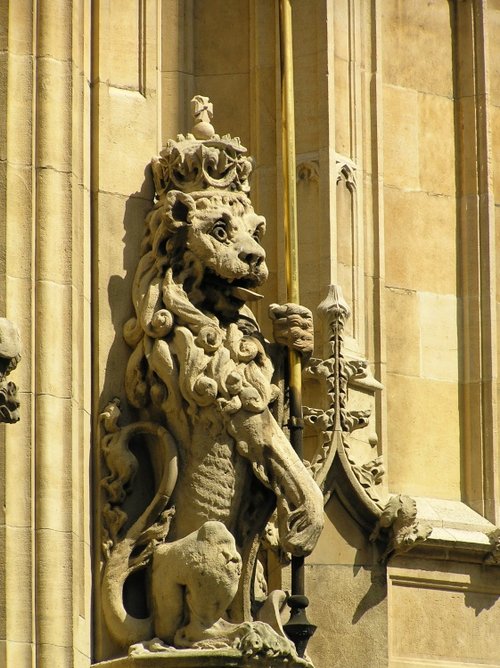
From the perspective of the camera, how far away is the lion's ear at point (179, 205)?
15.5 m

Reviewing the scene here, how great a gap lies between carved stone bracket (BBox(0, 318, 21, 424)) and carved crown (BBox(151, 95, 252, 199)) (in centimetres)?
252

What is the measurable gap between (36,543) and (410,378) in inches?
151

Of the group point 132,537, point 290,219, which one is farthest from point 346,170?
point 132,537

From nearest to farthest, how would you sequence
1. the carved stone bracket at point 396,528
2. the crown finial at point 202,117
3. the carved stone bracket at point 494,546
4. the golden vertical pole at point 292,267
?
the golden vertical pole at point 292,267
the crown finial at point 202,117
the carved stone bracket at point 396,528
the carved stone bracket at point 494,546

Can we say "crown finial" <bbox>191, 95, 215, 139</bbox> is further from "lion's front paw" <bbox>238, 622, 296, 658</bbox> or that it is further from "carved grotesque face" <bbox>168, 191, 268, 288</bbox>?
"lion's front paw" <bbox>238, 622, 296, 658</bbox>

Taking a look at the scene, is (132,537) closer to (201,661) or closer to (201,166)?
(201,661)

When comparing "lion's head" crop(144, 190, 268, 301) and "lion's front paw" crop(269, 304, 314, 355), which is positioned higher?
"lion's head" crop(144, 190, 268, 301)

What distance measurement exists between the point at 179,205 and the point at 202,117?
1.89ft

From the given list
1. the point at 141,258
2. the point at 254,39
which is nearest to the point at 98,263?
the point at 141,258

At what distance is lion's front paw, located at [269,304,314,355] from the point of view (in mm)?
15469

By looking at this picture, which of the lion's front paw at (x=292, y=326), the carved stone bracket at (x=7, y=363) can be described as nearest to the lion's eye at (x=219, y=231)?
the lion's front paw at (x=292, y=326)

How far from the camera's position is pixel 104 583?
15.2 metres

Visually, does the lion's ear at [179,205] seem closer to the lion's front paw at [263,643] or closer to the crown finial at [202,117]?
the crown finial at [202,117]

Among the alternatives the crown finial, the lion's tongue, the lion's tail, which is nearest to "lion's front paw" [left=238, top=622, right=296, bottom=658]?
the lion's tail
